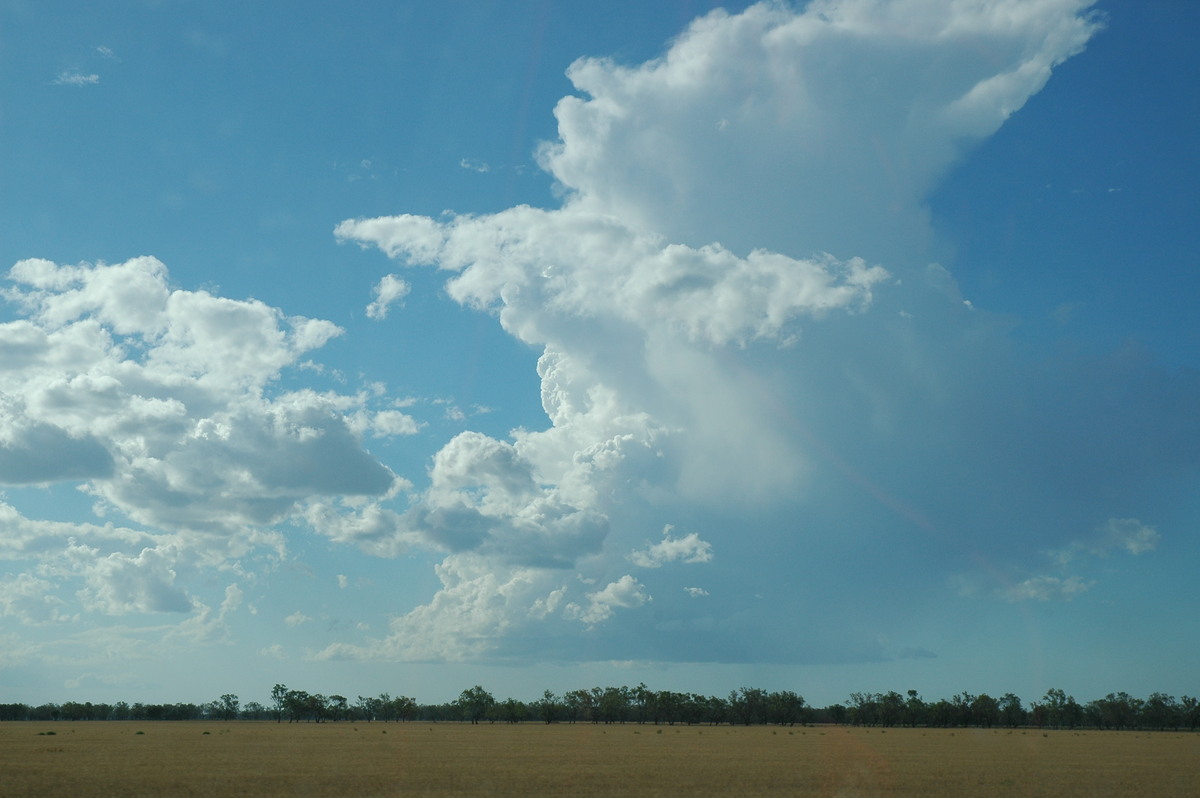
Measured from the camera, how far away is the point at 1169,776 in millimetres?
53062

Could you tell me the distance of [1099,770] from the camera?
5741 cm

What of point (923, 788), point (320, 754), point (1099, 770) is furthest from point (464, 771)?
point (1099, 770)

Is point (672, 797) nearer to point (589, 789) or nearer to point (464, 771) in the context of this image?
point (589, 789)

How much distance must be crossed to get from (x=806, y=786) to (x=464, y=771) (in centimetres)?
2024

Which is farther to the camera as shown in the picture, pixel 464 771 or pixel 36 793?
pixel 464 771

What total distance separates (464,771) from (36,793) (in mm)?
21801

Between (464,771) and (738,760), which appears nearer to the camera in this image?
(464,771)

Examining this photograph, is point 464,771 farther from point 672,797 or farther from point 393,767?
point 672,797

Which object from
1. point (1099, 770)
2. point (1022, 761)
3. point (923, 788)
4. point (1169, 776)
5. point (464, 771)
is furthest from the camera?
point (1022, 761)

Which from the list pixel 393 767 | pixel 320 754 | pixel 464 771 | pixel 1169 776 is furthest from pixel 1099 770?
pixel 320 754

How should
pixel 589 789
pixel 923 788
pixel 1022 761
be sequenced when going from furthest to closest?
pixel 1022 761 < pixel 923 788 < pixel 589 789

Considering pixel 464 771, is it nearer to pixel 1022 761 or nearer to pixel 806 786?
pixel 806 786

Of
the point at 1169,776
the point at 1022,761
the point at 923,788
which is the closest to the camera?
the point at 923,788

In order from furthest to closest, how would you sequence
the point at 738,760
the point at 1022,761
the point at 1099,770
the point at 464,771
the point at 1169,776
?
the point at 1022,761, the point at 738,760, the point at 1099,770, the point at 1169,776, the point at 464,771
